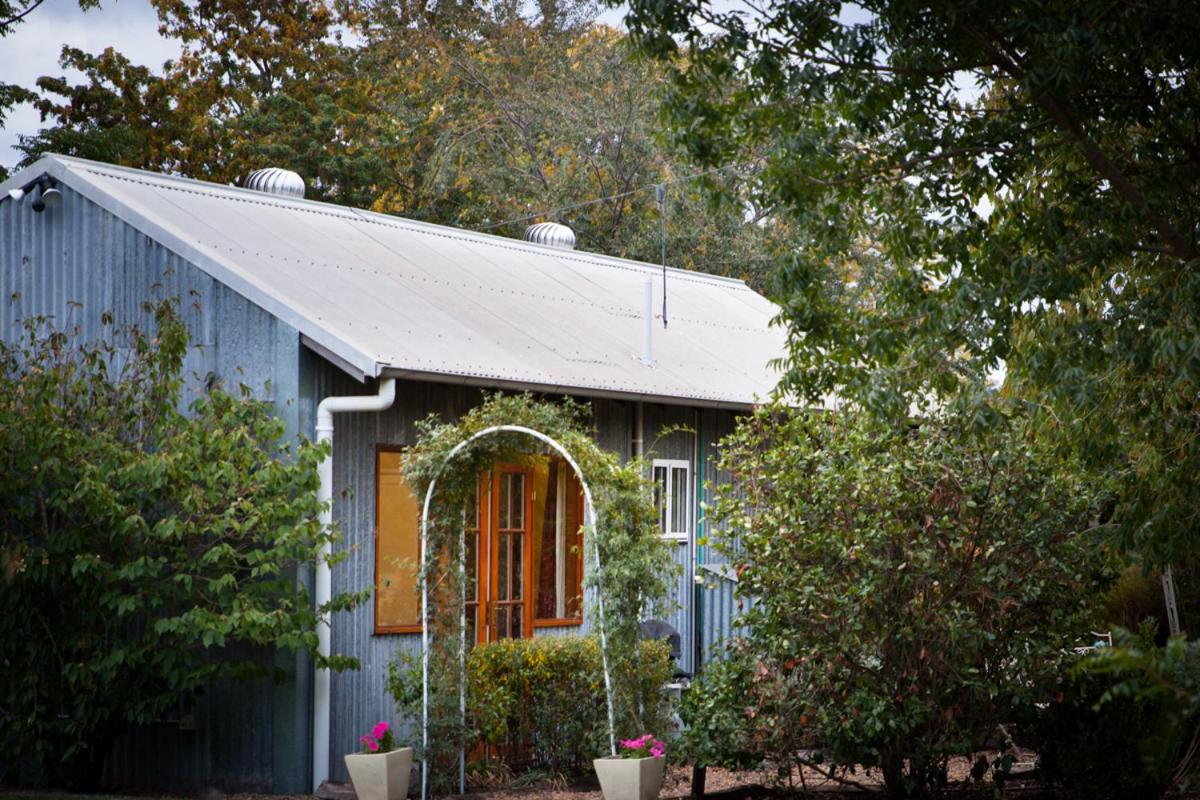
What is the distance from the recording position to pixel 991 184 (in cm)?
1026

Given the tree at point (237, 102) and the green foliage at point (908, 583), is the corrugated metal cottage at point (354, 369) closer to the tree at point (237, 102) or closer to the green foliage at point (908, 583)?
the green foliage at point (908, 583)

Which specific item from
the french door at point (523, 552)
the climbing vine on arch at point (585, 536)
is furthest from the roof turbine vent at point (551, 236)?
the climbing vine on arch at point (585, 536)

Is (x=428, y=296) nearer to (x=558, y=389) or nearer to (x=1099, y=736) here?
(x=558, y=389)

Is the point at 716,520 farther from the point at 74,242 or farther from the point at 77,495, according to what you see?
the point at 74,242

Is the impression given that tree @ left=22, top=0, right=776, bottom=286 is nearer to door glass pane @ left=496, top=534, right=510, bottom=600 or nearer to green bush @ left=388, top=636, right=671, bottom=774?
door glass pane @ left=496, top=534, right=510, bottom=600

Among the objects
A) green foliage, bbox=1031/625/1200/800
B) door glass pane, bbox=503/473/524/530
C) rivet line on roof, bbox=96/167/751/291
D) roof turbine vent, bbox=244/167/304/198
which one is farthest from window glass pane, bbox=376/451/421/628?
green foliage, bbox=1031/625/1200/800

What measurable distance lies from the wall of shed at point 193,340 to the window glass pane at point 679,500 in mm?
4869

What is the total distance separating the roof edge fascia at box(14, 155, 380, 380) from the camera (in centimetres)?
1109

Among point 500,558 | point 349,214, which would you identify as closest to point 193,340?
point 500,558

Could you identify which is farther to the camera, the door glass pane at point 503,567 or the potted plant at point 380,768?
the door glass pane at point 503,567

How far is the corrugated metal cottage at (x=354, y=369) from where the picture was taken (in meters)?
11.5

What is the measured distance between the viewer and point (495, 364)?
40.7 ft

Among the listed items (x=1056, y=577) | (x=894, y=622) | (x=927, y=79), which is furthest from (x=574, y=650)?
(x=927, y=79)

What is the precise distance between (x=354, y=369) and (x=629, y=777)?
3498mm
